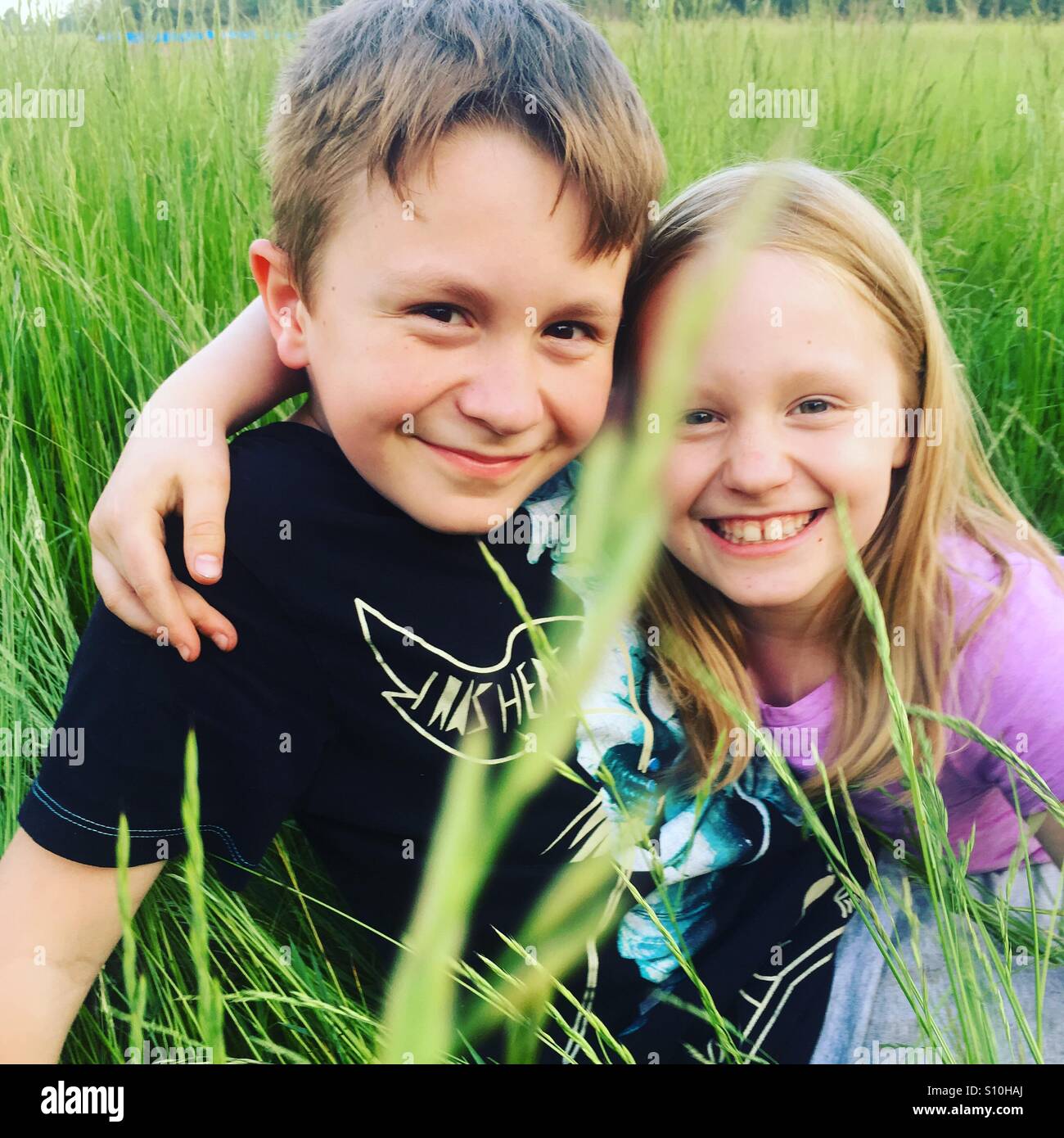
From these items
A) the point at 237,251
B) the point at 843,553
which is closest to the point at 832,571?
the point at 843,553

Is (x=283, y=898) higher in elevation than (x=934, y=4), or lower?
lower

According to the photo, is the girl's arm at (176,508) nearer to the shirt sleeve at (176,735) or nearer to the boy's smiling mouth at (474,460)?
the shirt sleeve at (176,735)

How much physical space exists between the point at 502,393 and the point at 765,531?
0.30m

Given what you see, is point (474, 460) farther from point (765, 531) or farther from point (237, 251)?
point (237, 251)

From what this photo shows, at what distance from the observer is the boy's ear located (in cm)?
92

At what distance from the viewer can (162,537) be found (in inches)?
33.5

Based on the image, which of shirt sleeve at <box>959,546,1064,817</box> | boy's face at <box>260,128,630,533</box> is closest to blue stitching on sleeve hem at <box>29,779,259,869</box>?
boy's face at <box>260,128,630,533</box>

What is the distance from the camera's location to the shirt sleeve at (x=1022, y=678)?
990 mm

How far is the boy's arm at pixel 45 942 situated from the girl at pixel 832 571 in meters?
0.26

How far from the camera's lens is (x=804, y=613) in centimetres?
108
